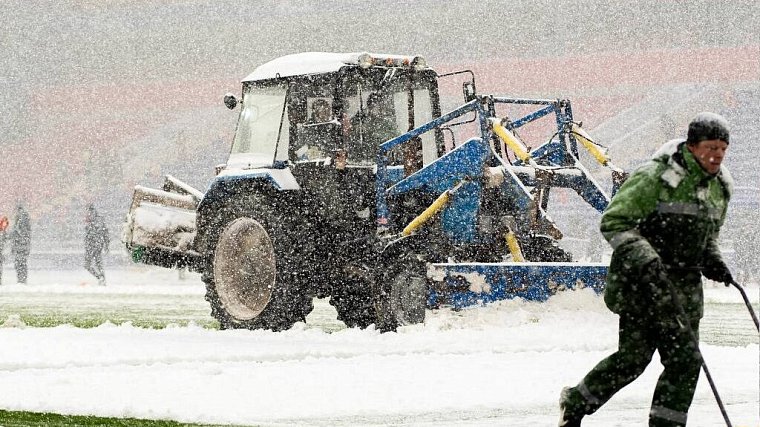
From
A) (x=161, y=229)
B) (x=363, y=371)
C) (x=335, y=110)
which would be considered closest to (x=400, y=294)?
(x=335, y=110)

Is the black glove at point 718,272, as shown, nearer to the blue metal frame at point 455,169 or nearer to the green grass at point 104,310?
the blue metal frame at point 455,169

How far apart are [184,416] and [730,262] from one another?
2811 cm

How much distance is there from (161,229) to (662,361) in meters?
9.30

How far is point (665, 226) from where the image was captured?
588 centimetres

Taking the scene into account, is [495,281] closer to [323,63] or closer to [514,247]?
[514,247]

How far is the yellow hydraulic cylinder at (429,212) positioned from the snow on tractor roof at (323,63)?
1.51m

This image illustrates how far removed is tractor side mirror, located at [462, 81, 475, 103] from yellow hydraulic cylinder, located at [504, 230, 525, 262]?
148 cm

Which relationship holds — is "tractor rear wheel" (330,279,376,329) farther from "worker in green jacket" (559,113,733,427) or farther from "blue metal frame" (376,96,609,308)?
"worker in green jacket" (559,113,733,427)

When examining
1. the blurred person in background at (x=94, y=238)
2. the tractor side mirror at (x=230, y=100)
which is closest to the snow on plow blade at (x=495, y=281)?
the tractor side mirror at (x=230, y=100)

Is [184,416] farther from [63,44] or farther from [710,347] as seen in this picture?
[63,44]

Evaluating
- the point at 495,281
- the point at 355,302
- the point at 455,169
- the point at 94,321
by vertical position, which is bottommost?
the point at 94,321

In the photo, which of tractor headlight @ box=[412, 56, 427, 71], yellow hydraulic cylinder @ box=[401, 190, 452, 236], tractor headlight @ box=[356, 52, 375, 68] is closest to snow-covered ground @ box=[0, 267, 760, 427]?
yellow hydraulic cylinder @ box=[401, 190, 452, 236]

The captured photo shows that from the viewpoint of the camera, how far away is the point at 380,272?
1273cm

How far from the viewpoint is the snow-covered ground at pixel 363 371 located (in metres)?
7.70
